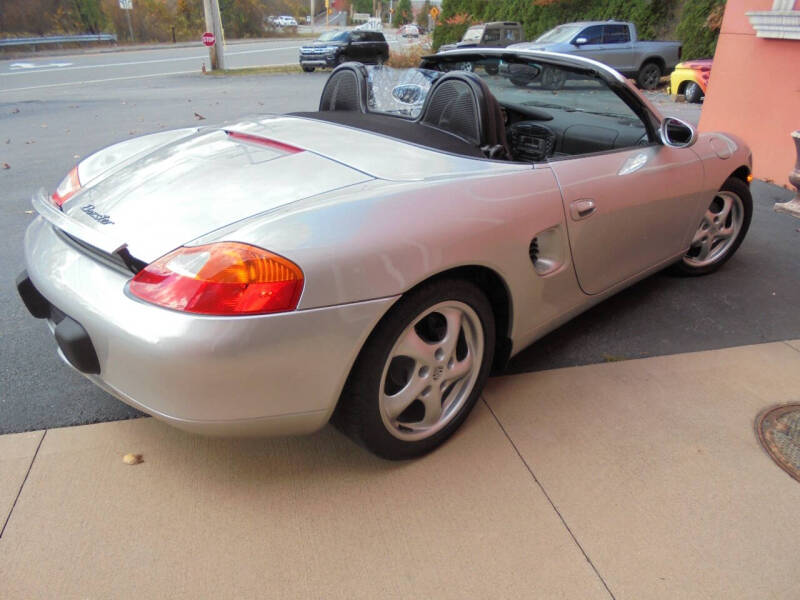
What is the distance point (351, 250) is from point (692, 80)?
46.1ft

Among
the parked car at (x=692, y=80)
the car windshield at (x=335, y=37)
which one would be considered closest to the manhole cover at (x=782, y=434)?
the parked car at (x=692, y=80)

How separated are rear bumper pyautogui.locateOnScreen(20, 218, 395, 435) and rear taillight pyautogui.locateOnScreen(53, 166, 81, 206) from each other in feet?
1.88

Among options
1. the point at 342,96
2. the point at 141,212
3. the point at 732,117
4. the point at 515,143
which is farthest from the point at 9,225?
the point at 732,117

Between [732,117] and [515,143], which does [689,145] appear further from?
[732,117]

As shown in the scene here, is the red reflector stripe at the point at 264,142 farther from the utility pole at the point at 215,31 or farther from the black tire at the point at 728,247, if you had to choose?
the utility pole at the point at 215,31

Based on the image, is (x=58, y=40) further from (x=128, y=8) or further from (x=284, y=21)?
(x=284, y=21)

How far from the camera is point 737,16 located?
22.3 ft

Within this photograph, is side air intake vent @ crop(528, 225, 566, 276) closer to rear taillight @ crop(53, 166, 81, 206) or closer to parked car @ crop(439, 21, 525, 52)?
rear taillight @ crop(53, 166, 81, 206)

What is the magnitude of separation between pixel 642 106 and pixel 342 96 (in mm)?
1568

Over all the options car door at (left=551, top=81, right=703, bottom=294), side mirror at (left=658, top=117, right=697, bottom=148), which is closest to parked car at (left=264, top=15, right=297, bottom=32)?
car door at (left=551, top=81, right=703, bottom=294)

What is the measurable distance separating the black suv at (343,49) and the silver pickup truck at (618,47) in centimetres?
861

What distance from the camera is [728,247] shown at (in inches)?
162

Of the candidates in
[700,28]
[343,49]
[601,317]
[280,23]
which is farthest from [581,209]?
[280,23]

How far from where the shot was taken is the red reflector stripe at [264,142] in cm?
244
